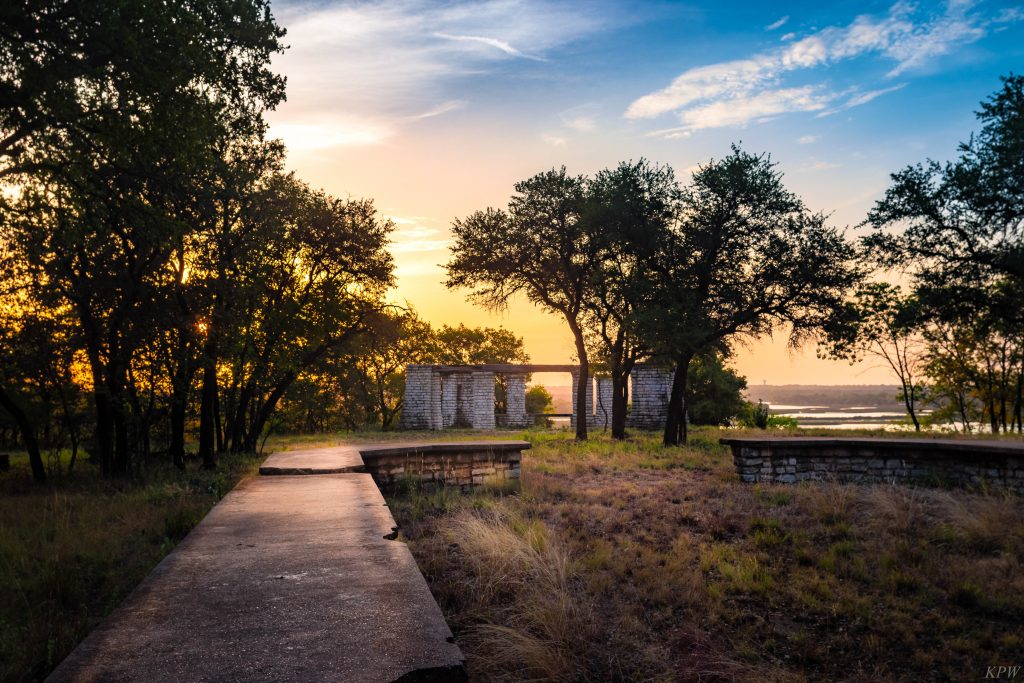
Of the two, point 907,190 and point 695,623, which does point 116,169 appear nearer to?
point 695,623

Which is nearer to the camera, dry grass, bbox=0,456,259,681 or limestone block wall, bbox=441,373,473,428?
dry grass, bbox=0,456,259,681

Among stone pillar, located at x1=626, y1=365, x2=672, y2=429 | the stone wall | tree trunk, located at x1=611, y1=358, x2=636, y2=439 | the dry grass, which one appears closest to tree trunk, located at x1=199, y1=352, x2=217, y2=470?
the dry grass

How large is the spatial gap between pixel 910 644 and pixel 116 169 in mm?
13246

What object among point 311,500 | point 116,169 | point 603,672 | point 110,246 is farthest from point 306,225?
point 603,672

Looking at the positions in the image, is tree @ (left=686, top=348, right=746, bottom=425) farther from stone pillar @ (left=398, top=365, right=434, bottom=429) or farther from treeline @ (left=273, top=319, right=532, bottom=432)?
stone pillar @ (left=398, top=365, right=434, bottom=429)

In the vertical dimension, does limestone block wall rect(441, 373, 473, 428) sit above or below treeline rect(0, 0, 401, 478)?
below

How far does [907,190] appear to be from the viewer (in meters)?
20.4

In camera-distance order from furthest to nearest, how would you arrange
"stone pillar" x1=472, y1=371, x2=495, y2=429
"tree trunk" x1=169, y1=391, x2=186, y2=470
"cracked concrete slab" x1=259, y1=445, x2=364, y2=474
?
"stone pillar" x1=472, y1=371, x2=495, y2=429, "tree trunk" x1=169, y1=391, x2=186, y2=470, "cracked concrete slab" x1=259, y1=445, x2=364, y2=474

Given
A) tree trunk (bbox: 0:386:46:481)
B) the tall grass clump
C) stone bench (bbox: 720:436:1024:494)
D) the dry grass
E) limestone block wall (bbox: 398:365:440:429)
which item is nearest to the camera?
the tall grass clump

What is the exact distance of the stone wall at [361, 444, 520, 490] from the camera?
988 cm

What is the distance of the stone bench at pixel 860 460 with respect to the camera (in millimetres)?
10656

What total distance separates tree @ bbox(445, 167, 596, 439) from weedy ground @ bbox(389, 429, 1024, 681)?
49.6 ft

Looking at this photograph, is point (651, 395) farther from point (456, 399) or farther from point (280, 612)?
point (280, 612)

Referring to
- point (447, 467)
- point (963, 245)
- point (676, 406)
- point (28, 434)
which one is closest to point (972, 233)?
point (963, 245)
